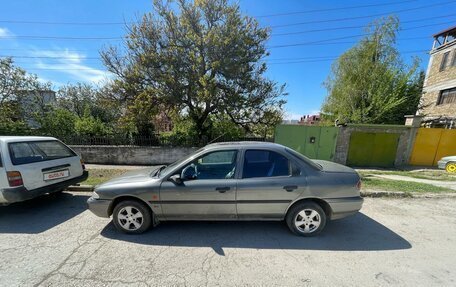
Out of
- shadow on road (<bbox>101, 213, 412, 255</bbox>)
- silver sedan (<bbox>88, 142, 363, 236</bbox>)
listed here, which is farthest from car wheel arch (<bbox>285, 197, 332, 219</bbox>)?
shadow on road (<bbox>101, 213, 412, 255</bbox>)

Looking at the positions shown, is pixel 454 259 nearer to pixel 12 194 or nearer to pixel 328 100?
pixel 12 194

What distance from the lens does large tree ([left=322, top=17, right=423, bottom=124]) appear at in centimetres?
1412

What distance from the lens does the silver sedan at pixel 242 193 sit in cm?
312

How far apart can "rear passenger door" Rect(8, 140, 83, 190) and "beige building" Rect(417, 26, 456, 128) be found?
21.9 meters

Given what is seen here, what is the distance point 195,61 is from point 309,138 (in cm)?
644

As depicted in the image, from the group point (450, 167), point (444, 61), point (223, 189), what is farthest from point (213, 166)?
point (444, 61)

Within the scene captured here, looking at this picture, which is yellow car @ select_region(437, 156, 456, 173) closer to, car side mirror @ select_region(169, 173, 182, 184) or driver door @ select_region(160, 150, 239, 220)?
driver door @ select_region(160, 150, 239, 220)

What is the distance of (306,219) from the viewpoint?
126 inches

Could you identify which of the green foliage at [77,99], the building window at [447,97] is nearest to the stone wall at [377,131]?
the building window at [447,97]

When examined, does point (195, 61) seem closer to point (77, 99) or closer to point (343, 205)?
point (343, 205)

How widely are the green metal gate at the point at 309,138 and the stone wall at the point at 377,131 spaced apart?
Answer: 0.39 m

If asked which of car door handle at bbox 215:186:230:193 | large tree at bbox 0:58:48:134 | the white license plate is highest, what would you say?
large tree at bbox 0:58:48:134

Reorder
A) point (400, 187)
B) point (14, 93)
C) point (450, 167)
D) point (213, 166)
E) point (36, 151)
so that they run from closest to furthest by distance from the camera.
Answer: point (213, 166) → point (36, 151) → point (400, 187) → point (450, 167) → point (14, 93)

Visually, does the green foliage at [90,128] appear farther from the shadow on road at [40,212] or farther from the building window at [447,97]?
the building window at [447,97]
